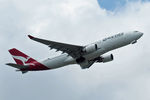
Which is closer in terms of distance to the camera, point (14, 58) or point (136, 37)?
point (136, 37)

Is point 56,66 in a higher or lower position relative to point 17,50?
lower

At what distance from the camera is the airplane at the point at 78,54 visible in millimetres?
49812

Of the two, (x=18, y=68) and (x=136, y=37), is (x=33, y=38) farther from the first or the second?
(x=136, y=37)

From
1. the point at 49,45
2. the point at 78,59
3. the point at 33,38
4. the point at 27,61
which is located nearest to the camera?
the point at 33,38

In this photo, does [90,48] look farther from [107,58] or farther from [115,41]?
[107,58]

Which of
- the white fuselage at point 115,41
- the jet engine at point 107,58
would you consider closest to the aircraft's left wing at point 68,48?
the white fuselage at point 115,41

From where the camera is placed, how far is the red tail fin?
5688 cm

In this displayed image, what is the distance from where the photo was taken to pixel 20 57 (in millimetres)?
57812

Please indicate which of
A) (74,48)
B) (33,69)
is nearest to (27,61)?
(33,69)

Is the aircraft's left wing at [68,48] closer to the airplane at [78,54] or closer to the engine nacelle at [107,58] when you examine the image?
the airplane at [78,54]

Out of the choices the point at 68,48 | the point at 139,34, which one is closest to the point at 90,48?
the point at 68,48

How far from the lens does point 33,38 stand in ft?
151

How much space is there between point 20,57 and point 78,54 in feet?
36.5

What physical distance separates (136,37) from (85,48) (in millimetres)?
7543
